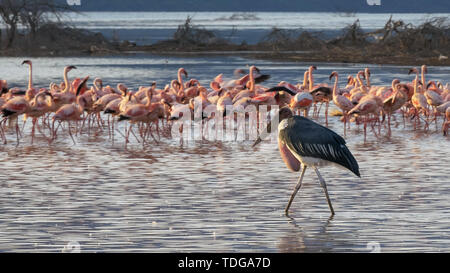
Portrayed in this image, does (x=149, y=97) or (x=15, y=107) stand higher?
(x=149, y=97)

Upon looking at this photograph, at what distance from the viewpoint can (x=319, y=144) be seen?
895 centimetres

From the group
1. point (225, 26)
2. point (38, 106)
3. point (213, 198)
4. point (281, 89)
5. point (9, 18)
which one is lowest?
point (213, 198)

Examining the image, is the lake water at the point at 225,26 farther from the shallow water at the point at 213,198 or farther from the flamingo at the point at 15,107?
the shallow water at the point at 213,198

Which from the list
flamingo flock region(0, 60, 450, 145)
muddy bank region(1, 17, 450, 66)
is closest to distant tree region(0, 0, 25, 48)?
muddy bank region(1, 17, 450, 66)

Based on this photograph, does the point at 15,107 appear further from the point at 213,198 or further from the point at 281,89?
the point at 213,198

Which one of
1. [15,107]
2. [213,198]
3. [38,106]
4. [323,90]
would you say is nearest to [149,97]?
[38,106]

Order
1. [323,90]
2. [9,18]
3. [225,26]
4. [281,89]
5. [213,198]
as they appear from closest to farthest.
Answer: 1. [213,198]
2. [281,89]
3. [323,90]
4. [9,18]
5. [225,26]

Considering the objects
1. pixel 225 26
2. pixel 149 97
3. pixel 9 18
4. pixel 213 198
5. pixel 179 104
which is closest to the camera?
pixel 213 198

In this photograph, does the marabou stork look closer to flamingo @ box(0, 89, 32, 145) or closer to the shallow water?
the shallow water

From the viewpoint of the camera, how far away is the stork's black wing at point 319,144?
8.89 metres

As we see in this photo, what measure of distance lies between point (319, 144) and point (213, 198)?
61.0 inches

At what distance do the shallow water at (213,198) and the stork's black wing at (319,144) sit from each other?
0.57m

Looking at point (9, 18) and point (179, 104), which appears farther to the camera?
point (9, 18)
